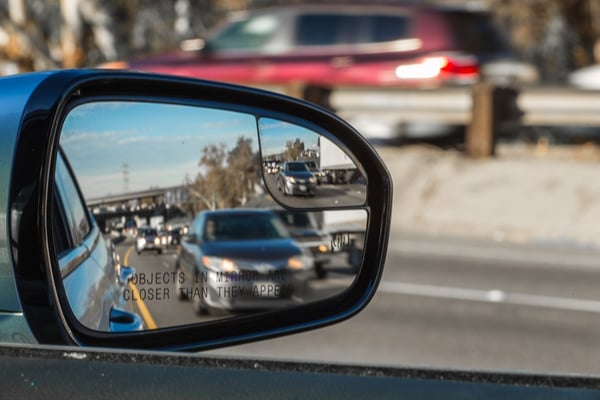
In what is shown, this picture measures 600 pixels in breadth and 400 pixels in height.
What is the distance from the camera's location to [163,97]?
209 cm

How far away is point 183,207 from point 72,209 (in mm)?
210

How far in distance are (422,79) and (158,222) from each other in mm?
12327

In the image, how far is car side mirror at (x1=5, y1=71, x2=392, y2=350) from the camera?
6.79 ft

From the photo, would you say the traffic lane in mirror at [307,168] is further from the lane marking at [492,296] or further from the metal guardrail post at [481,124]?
the metal guardrail post at [481,124]

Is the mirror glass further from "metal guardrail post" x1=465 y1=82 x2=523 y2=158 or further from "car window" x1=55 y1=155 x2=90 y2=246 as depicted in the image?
"metal guardrail post" x1=465 y1=82 x2=523 y2=158

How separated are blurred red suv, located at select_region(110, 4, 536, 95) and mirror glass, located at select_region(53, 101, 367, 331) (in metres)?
11.6

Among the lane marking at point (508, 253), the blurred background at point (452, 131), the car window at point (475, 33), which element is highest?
the car window at point (475, 33)

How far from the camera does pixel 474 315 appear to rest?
28.9 feet

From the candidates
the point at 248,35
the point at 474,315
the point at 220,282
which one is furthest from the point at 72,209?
the point at 248,35

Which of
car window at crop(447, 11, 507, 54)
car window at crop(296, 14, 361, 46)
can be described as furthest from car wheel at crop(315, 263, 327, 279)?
car window at crop(296, 14, 361, 46)

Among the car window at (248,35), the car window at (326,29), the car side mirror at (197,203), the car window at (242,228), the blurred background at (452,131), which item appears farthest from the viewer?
the car window at (248,35)

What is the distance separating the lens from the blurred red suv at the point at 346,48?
14109 millimetres

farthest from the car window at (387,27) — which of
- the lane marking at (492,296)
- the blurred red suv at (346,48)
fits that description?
the lane marking at (492,296)

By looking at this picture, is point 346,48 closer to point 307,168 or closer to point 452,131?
point 452,131
